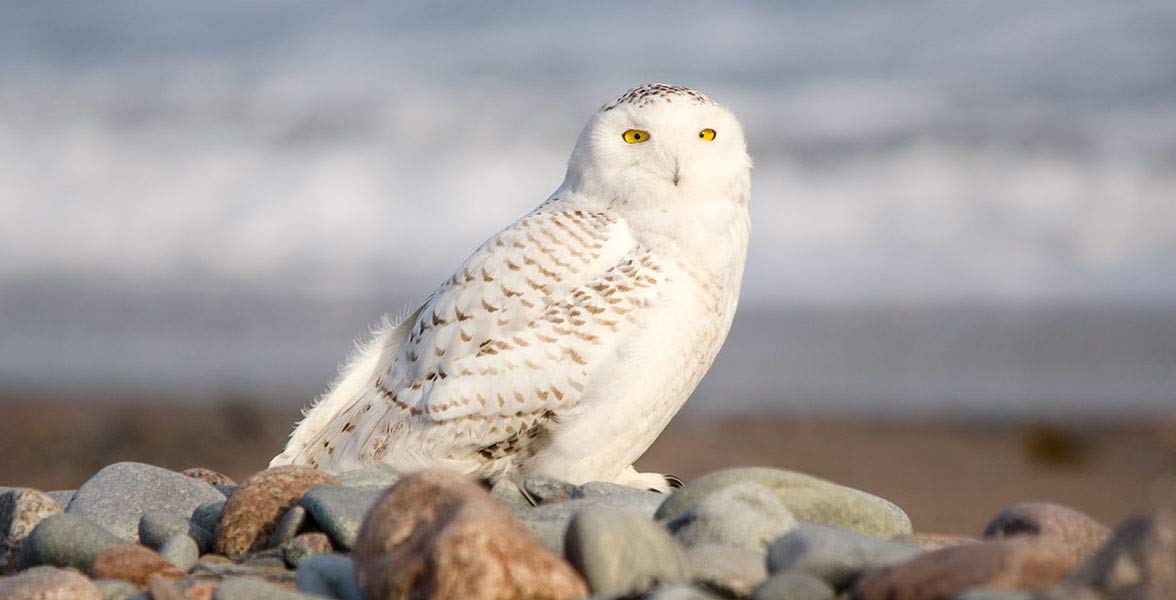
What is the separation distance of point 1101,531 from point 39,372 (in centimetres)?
1369

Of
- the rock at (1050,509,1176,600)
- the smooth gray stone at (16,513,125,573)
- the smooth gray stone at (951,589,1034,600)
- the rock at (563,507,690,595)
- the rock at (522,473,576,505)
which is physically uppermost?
the rock at (1050,509,1176,600)

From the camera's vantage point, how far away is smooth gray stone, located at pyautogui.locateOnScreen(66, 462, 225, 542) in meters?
4.92

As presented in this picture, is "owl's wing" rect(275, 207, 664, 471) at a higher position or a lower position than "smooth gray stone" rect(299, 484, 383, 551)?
higher

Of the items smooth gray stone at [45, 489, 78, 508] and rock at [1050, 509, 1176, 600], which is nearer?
rock at [1050, 509, 1176, 600]

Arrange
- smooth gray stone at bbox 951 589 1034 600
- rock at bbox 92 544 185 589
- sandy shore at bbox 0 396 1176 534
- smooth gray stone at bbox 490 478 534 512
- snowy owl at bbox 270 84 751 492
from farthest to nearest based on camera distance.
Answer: sandy shore at bbox 0 396 1176 534, snowy owl at bbox 270 84 751 492, smooth gray stone at bbox 490 478 534 512, rock at bbox 92 544 185 589, smooth gray stone at bbox 951 589 1034 600

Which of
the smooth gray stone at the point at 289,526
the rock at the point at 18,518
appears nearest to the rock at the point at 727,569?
the smooth gray stone at the point at 289,526

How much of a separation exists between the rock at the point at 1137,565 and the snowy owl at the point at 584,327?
2651 millimetres

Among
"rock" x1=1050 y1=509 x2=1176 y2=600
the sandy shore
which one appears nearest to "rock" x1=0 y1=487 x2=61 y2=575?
"rock" x1=1050 y1=509 x2=1176 y2=600

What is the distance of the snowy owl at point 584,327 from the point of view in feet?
16.9

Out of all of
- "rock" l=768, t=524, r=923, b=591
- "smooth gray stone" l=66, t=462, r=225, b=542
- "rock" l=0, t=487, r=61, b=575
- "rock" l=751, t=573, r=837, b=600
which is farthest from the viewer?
"smooth gray stone" l=66, t=462, r=225, b=542

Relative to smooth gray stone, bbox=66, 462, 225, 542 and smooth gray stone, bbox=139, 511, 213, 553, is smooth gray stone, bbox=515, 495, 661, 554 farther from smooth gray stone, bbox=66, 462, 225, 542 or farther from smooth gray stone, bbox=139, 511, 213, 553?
smooth gray stone, bbox=66, 462, 225, 542

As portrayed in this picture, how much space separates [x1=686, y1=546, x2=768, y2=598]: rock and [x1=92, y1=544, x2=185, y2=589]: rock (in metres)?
1.58

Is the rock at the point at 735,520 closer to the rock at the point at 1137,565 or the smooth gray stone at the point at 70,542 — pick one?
the rock at the point at 1137,565

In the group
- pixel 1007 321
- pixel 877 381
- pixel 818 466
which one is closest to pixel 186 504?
pixel 818 466
